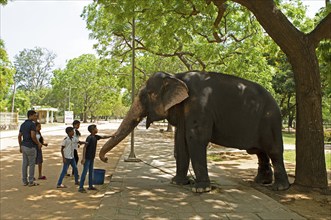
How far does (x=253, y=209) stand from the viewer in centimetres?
552

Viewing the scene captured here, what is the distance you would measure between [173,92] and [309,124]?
10.5ft

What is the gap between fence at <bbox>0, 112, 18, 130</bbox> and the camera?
3107 cm

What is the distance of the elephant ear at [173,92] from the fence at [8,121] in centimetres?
2858

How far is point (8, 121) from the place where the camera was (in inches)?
1266

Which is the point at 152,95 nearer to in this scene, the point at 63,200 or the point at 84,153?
the point at 84,153

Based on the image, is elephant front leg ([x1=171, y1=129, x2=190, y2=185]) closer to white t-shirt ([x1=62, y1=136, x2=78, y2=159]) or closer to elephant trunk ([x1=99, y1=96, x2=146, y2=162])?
elephant trunk ([x1=99, y1=96, x2=146, y2=162])

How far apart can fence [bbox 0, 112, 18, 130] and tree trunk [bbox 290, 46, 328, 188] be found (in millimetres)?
30358

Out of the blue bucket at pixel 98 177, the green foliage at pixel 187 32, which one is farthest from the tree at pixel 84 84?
the blue bucket at pixel 98 177

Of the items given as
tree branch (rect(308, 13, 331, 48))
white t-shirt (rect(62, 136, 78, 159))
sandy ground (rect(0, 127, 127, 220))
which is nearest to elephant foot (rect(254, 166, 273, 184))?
tree branch (rect(308, 13, 331, 48))

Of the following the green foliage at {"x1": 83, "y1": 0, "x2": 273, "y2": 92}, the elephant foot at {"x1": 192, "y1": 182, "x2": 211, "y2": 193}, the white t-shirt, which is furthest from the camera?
the green foliage at {"x1": 83, "y1": 0, "x2": 273, "y2": 92}

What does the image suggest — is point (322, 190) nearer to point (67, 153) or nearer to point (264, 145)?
point (264, 145)

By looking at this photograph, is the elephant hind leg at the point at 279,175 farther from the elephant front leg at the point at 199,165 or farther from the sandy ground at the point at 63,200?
the elephant front leg at the point at 199,165

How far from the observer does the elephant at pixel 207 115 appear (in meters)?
6.89

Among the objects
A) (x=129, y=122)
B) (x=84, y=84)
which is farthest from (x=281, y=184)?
(x=84, y=84)
